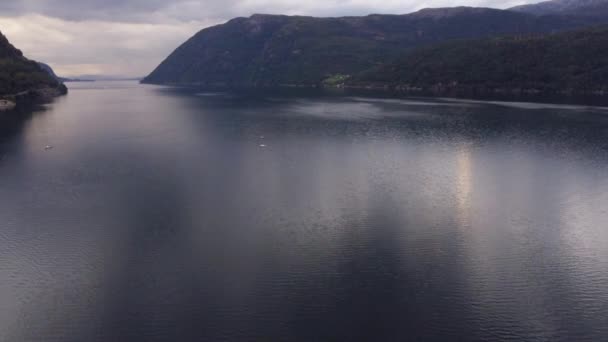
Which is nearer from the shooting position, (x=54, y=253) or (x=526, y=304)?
(x=526, y=304)

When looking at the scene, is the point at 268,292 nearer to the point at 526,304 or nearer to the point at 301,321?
the point at 301,321

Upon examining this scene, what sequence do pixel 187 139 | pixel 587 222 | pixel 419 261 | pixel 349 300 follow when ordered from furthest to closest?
pixel 187 139
pixel 587 222
pixel 419 261
pixel 349 300

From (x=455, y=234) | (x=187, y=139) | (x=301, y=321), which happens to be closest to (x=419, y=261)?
(x=455, y=234)

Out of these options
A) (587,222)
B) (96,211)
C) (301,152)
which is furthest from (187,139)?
(587,222)

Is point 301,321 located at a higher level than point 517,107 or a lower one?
lower

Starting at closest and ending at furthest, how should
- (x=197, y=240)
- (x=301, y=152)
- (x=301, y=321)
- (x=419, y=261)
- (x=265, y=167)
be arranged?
(x=301, y=321) < (x=419, y=261) < (x=197, y=240) < (x=265, y=167) < (x=301, y=152)

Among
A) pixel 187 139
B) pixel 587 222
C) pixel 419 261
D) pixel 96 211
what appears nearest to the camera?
pixel 419 261

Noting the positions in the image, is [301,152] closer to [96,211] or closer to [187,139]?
A: [187,139]
